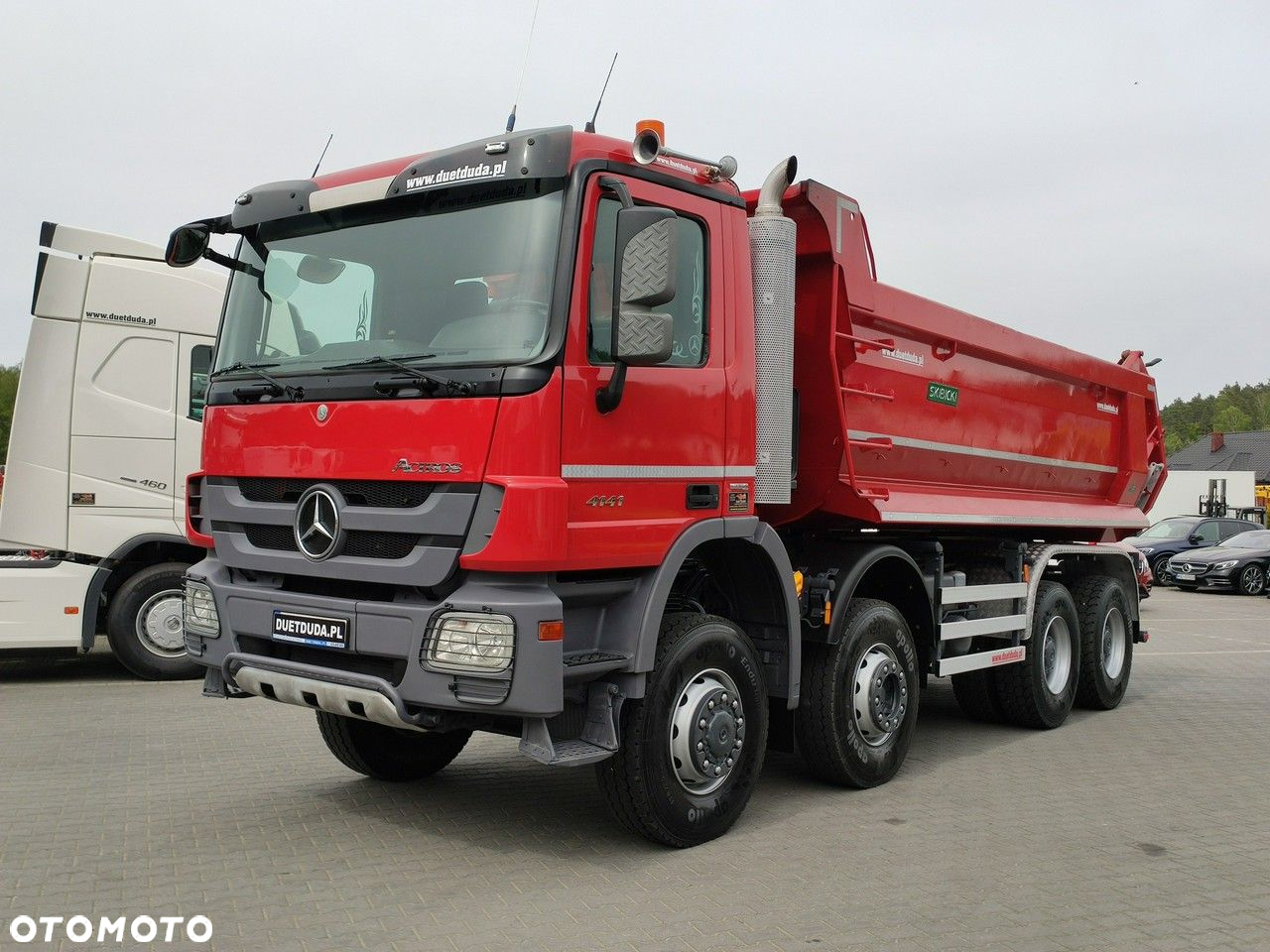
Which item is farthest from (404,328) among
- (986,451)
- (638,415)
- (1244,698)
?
(1244,698)

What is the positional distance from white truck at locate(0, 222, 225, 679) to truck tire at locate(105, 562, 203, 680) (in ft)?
0.04

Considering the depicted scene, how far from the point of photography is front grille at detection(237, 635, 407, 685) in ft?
15.9

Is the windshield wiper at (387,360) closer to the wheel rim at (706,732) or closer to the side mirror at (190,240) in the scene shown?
the side mirror at (190,240)

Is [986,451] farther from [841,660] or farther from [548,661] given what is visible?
[548,661]

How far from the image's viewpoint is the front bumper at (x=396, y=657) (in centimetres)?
454

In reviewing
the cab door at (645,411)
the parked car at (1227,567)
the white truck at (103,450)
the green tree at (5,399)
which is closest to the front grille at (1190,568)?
the parked car at (1227,567)

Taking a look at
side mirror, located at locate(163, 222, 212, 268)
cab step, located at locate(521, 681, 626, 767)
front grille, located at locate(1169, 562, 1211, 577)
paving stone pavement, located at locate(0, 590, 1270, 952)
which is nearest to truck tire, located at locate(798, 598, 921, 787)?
paving stone pavement, located at locate(0, 590, 1270, 952)

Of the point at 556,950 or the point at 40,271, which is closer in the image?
the point at 556,950

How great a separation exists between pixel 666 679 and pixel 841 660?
150 cm

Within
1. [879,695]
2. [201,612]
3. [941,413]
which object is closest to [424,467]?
[201,612]

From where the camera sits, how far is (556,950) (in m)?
4.12

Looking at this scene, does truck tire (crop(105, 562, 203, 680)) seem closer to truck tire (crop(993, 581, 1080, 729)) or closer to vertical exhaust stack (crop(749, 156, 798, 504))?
vertical exhaust stack (crop(749, 156, 798, 504))

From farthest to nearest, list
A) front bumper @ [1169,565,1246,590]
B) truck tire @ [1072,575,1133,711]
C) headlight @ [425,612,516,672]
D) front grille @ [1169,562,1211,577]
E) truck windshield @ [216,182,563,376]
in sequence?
1. front grille @ [1169,562,1211,577]
2. front bumper @ [1169,565,1246,590]
3. truck tire @ [1072,575,1133,711]
4. truck windshield @ [216,182,563,376]
5. headlight @ [425,612,516,672]

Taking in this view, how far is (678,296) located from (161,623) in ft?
21.2
